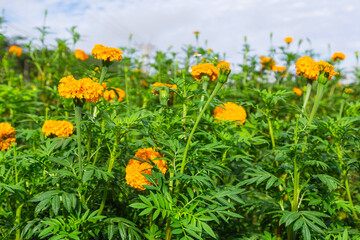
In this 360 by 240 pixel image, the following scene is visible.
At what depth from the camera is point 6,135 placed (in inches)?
76.6

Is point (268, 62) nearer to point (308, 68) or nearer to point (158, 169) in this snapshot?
point (308, 68)

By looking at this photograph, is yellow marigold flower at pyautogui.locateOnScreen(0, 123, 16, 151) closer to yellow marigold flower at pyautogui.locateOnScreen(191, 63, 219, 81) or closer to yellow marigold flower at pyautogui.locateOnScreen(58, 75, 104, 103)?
yellow marigold flower at pyautogui.locateOnScreen(58, 75, 104, 103)

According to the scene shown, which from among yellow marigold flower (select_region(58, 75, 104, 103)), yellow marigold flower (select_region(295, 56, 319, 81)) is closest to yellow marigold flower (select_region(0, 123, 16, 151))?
yellow marigold flower (select_region(58, 75, 104, 103))

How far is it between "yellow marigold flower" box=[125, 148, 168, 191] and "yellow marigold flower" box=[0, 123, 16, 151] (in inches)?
37.2

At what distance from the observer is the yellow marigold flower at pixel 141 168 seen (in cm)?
150

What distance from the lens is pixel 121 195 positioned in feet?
6.66

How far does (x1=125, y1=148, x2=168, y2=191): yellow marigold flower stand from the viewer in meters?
1.50

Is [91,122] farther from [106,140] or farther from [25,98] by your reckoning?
[25,98]

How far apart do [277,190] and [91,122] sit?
49.2 inches

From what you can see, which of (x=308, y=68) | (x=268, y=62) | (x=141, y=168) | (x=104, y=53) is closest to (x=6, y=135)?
(x=104, y=53)

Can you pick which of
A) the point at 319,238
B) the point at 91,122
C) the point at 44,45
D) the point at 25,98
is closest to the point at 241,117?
the point at 319,238

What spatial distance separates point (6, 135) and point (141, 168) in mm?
1038

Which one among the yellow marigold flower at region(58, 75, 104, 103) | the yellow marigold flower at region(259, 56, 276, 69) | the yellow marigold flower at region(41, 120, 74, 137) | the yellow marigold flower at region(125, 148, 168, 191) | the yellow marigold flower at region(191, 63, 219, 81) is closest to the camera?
the yellow marigold flower at region(58, 75, 104, 103)

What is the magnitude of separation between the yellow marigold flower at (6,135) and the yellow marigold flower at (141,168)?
3.10 feet
